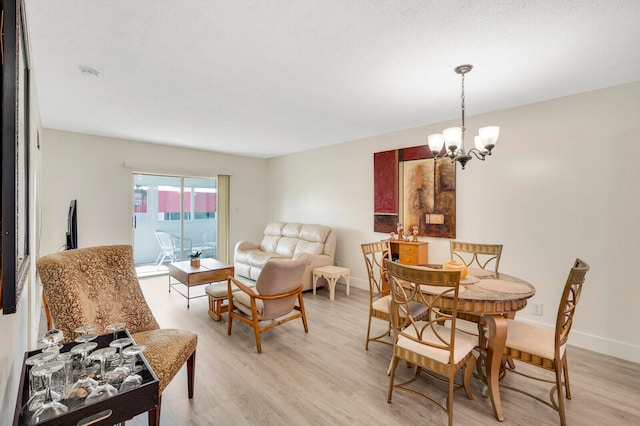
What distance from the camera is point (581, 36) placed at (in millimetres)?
2039

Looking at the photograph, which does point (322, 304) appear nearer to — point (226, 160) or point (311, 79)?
point (311, 79)

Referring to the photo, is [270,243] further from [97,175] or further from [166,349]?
[166,349]

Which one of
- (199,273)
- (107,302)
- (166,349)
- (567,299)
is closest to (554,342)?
(567,299)

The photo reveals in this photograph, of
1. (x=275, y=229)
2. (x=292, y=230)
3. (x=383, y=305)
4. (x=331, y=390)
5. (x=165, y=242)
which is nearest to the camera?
(x=331, y=390)

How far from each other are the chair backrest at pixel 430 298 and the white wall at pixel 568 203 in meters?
1.91

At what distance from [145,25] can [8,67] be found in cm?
146

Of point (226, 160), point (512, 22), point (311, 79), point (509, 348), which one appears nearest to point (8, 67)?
point (311, 79)

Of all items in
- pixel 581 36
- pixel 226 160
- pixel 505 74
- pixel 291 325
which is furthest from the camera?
pixel 226 160

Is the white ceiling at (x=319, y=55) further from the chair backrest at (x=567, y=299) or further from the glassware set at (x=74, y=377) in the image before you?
the glassware set at (x=74, y=377)

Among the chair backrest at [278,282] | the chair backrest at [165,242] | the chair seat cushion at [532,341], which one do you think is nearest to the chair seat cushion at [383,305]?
the chair backrest at [278,282]

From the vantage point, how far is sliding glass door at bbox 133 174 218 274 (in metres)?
5.76

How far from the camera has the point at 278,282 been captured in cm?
290

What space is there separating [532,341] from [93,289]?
2999 mm

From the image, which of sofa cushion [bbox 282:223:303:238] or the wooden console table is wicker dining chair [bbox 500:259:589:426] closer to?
the wooden console table
